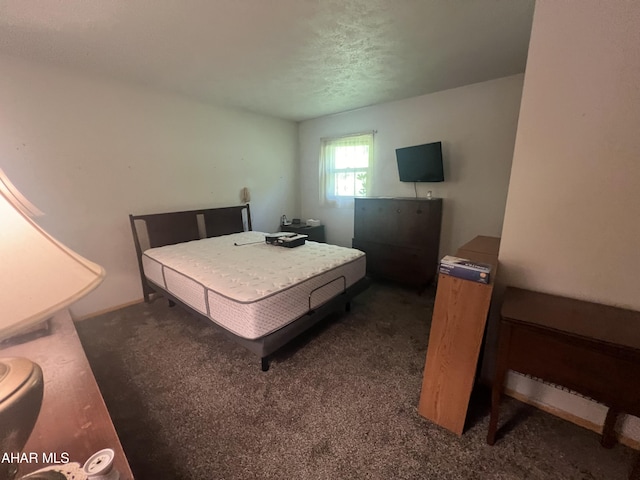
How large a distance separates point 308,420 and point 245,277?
3.52 ft

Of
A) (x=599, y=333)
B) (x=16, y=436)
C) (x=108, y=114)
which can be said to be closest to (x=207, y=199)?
(x=108, y=114)

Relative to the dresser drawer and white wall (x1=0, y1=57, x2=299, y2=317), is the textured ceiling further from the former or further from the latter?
the dresser drawer

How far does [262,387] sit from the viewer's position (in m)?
1.81

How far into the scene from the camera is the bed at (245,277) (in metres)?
1.83

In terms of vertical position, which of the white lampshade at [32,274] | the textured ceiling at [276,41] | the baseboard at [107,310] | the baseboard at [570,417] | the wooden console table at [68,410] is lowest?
the baseboard at [107,310]

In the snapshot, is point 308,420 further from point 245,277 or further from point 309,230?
point 309,230

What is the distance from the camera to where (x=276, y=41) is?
2.05m

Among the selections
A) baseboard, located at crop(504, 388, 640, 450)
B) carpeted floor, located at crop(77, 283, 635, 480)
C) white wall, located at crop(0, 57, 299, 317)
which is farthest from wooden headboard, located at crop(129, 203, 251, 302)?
baseboard, located at crop(504, 388, 640, 450)

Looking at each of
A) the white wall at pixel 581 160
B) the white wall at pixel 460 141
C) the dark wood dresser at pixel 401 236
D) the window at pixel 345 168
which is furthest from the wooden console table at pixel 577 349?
the window at pixel 345 168

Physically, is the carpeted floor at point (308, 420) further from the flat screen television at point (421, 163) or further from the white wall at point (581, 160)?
the flat screen television at point (421, 163)

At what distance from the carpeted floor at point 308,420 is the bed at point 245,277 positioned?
30 cm

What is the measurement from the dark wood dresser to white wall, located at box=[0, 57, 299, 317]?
207cm

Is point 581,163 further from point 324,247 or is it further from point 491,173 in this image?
point 324,247

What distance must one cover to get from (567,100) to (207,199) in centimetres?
368
